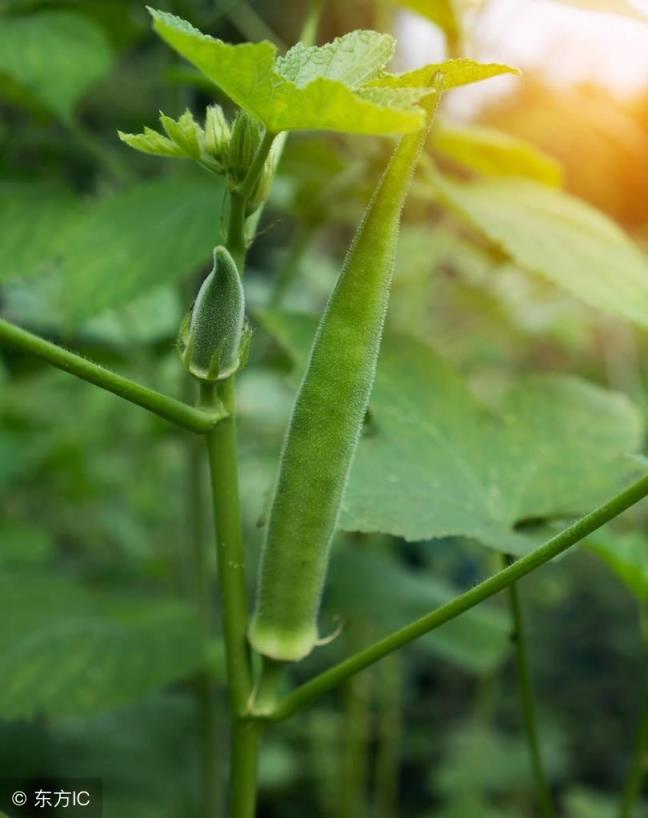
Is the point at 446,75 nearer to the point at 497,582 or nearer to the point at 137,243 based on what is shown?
the point at 497,582

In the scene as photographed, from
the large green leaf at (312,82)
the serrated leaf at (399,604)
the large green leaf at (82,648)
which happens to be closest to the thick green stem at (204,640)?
the large green leaf at (82,648)

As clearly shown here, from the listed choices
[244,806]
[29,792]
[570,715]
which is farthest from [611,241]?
[570,715]

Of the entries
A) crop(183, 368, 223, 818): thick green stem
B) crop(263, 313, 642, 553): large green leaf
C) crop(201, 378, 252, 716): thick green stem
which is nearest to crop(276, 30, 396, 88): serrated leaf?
crop(201, 378, 252, 716): thick green stem

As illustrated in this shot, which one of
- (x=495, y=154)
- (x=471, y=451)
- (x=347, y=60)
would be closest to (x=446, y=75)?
(x=347, y=60)

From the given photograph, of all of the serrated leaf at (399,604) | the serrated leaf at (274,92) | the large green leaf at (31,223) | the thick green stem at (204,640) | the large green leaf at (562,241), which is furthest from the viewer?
the serrated leaf at (399,604)

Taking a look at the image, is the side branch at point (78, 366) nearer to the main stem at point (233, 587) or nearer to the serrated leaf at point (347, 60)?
the main stem at point (233, 587)

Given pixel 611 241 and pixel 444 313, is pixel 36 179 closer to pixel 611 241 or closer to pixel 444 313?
pixel 611 241

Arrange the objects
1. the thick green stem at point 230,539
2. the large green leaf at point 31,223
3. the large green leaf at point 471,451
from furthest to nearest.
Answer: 1. the large green leaf at point 31,223
2. the large green leaf at point 471,451
3. the thick green stem at point 230,539

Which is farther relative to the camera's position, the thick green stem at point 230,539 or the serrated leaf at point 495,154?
the serrated leaf at point 495,154

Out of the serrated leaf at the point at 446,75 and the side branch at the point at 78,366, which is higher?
the serrated leaf at the point at 446,75
